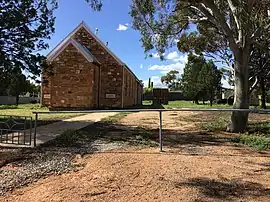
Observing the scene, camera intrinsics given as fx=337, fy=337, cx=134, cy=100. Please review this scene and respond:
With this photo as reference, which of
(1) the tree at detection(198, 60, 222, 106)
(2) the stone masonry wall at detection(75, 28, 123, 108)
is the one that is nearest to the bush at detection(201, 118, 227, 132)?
(2) the stone masonry wall at detection(75, 28, 123, 108)

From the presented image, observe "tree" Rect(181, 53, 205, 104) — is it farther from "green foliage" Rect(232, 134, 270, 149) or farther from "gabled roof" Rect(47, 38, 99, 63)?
"green foliage" Rect(232, 134, 270, 149)

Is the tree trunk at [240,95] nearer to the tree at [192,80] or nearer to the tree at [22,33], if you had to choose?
the tree at [22,33]

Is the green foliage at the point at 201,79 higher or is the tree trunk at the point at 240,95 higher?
the green foliage at the point at 201,79

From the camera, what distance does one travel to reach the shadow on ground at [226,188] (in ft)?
14.7

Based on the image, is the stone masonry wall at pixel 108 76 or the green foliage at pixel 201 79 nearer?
the stone masonry wall at pixel 108 76

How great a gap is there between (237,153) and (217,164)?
129 centimetres

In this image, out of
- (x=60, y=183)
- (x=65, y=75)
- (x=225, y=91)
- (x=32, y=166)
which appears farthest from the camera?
(x=225, y=91)

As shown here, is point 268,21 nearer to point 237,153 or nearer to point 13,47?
point 237,153

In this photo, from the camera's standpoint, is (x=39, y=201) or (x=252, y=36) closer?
(x=39, y=201)

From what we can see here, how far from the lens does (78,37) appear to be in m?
27.5

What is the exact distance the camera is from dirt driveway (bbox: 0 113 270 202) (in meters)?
4.47

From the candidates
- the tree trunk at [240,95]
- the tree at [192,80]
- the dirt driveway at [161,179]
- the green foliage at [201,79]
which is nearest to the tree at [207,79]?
the green foliage at [201,79]

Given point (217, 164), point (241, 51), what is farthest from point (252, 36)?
point (217, 164)

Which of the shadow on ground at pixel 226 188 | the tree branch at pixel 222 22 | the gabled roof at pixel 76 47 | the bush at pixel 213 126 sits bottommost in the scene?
the shadow on ground at pixel 226 188
